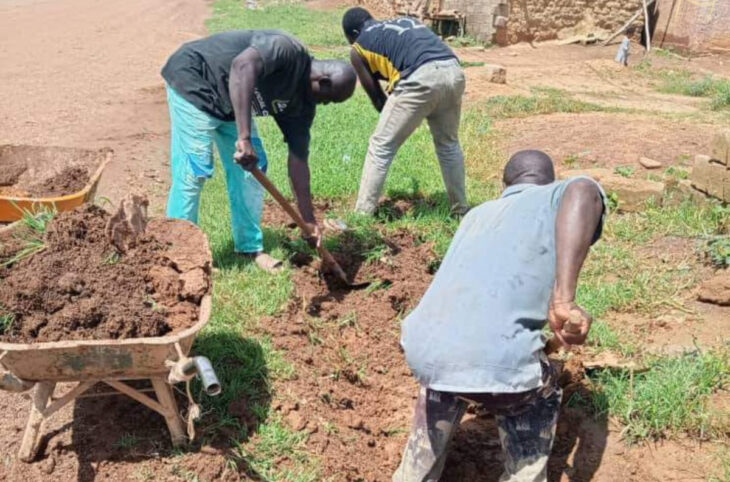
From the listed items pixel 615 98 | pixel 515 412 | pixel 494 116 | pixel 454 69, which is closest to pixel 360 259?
pixel 454 69

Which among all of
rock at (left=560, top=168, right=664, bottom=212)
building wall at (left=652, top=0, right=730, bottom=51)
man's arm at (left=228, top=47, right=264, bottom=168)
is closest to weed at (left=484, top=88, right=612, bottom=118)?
rock at (left=560, top=168, right=664, bottom=212)

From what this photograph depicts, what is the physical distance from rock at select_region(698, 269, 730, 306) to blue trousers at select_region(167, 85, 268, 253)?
9.95ft

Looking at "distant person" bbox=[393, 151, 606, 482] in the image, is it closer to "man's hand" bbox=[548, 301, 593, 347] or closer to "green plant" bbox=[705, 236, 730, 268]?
"man's hand" bbox=[548, 301, 593, 347]

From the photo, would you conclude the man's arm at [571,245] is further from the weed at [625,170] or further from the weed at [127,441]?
the weed at [625,170]

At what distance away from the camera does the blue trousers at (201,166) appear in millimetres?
3967

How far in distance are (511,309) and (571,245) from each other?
1.01 ft

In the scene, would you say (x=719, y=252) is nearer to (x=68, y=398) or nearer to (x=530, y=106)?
(x=68, y=398)

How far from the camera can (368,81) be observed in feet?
17.0

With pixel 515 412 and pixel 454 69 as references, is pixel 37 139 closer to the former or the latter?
pixel 454 69

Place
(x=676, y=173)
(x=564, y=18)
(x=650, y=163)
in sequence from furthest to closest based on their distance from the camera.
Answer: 1. (x=564, y=18)
2. (x=650, y=163)
3. (x=676, y=173)

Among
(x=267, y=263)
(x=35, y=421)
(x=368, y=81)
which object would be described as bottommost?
(x=267, y=263)

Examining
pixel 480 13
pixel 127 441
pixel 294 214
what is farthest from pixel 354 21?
pixel 480 13

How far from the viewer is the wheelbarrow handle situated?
369 centimetres

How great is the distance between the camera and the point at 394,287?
4.29 m
